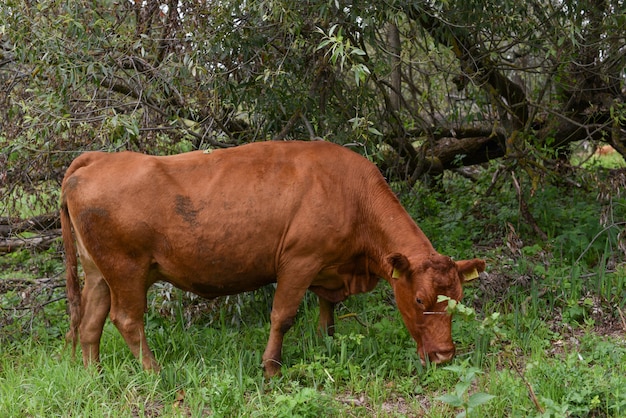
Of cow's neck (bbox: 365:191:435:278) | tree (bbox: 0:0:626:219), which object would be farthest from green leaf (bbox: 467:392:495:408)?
tree (bbox: 0:0:626:219)

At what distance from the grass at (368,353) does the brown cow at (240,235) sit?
Result: 294 mm

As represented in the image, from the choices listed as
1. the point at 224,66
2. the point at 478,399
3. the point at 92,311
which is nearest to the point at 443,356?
the point at 478,399

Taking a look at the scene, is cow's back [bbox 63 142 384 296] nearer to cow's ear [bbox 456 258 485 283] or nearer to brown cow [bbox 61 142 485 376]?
brown cow [bbox 61 142 485 376]

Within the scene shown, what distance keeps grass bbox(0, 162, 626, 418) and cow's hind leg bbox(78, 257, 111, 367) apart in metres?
0.13

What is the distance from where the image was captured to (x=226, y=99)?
661 centimetres

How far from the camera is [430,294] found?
5.55 meters

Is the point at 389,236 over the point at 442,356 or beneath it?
over

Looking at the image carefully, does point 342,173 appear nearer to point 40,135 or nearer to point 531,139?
point 40,135

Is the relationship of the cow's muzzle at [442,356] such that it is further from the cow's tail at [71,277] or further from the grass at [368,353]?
the cow's tail at [71,277]

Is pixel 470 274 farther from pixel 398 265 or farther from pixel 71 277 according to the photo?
pixel 71 277

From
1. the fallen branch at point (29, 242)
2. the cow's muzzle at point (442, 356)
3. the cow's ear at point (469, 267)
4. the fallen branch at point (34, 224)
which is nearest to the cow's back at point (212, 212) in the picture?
the cow's ear at point (469, 267)

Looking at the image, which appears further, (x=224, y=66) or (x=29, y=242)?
(x=29, y=242)

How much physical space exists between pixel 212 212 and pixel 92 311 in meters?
1.22

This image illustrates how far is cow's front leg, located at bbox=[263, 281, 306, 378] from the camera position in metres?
5.75
